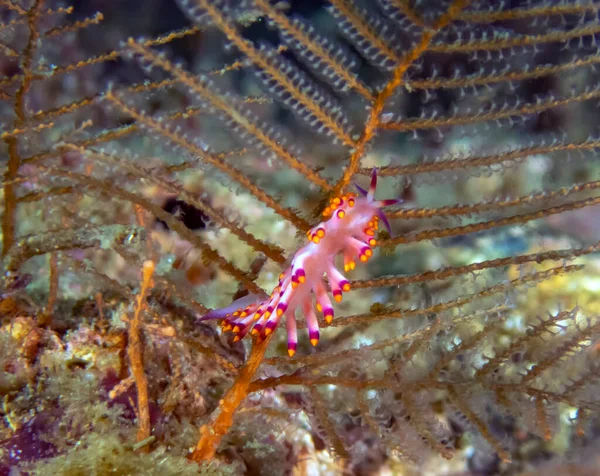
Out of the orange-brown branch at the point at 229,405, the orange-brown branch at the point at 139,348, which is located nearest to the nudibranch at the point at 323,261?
the orange-brown branch at the point at 229,405

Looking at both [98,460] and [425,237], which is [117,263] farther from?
[425,237]

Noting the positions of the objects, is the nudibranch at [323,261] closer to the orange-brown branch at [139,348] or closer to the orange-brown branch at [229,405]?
the orange-brown branch at [229,405]

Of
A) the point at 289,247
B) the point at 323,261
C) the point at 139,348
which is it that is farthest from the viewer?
the point at 289,247

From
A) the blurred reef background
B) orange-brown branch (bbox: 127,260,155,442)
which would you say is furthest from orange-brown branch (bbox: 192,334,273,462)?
orange-brown branch (bbox: 127,260,155,442)

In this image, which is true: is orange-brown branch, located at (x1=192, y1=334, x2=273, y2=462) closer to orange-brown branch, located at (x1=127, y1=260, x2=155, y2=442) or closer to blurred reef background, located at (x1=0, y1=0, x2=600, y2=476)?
blurred reef background, located at (x1=0, y1=0, x2=600, y2=476)

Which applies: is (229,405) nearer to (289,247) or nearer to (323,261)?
(323,261)

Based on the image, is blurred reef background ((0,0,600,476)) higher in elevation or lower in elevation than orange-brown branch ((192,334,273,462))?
higher

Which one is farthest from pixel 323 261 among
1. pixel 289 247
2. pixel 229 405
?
pixel 289 247

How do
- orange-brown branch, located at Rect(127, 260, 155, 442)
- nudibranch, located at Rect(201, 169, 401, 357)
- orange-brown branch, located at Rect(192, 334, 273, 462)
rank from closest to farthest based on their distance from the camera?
orange-brown branch, located at Rect(127, 260, 155, 442)
nudibranch, located at Rect(201, 169, 401, 357)
orange-brown branch, located at Rect(192, 334, 273, 462)
